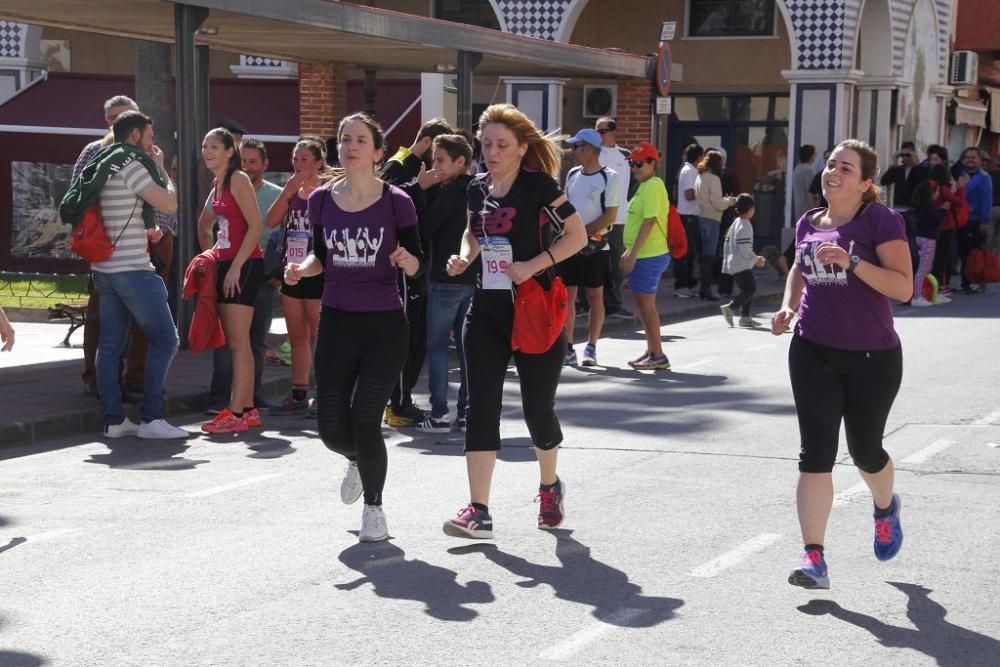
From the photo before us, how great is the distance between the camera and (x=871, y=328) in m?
6.11

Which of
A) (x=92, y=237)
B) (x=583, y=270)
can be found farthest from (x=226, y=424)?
(x=583, y=270)

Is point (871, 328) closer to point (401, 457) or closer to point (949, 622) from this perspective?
point (949, 622)

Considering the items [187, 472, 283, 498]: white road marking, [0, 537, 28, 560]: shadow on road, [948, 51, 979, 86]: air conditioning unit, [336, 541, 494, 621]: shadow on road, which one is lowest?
[187, 472, 283, 498]: white road marking

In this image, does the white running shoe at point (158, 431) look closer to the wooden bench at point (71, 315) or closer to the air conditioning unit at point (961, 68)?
the wooden bench at point (71, 315)

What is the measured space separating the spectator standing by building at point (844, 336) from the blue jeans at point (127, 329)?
4.60 metres

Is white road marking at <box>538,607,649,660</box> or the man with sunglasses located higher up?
the man with sunglasses

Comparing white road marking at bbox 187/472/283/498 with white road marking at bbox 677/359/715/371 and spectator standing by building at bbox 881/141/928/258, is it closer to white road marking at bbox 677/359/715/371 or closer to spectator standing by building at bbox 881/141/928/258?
white road marking at bbox 677/359/715/371

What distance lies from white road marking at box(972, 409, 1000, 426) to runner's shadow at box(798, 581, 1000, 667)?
439 cm

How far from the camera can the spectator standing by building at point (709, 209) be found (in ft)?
62.9

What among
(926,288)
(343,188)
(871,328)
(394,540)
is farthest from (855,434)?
(926,288)

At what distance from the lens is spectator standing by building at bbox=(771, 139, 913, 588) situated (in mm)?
6051

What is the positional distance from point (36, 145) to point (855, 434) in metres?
16.8

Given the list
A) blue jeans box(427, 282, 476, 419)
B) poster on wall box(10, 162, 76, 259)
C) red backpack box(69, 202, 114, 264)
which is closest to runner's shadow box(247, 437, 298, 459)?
blue jeans box(427, 282, 476, 419)

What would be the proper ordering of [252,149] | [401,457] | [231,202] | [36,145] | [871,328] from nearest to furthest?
1. [871,328]
2. [401,457]
3. [231,202]
4. [252,149]
5. [36,145]
